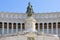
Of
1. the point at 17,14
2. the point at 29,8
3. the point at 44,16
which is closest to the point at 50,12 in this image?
the point at 44,16

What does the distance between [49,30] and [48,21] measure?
2.91m

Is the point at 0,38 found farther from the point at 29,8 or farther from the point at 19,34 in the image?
the point at 29,8

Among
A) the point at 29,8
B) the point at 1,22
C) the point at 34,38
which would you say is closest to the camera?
the point at 34,38

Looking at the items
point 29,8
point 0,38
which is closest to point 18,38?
point 0,38

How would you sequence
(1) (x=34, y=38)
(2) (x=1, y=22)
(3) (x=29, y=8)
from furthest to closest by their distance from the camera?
(2) (x=1, y=22)
(3) (x=29, y=8)
(1) (x=34, y=38)

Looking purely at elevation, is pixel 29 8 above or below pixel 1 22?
above

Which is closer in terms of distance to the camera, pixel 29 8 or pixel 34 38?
pixel 34 38

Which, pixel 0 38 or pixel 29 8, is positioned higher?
pixel 29 8

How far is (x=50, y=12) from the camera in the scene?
66.2 m

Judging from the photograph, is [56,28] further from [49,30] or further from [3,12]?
[3,12]

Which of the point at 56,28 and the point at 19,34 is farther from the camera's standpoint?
the point at 56,28

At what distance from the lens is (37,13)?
67.0m

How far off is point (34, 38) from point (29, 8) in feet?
31.3

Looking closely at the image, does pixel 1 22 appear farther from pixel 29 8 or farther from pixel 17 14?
pixel 29 8
